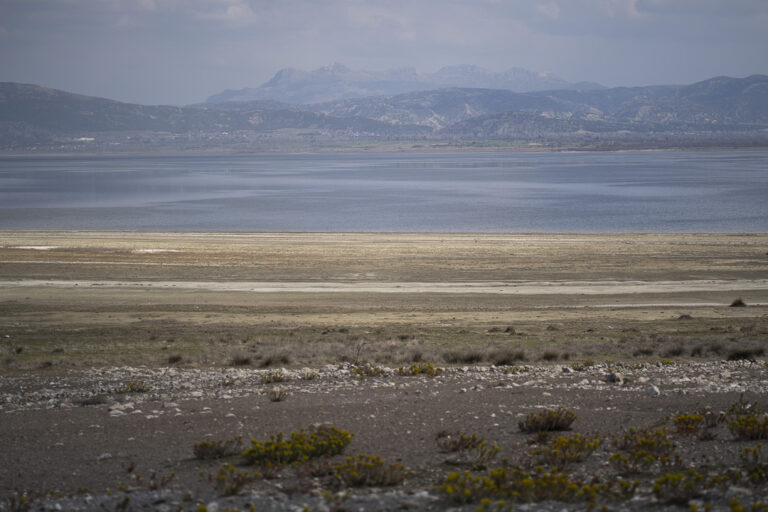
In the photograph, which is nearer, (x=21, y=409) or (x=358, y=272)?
(x=21, y=409)

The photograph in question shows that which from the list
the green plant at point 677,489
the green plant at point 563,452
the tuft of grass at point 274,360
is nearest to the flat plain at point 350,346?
the tuft of grass at point 274,360

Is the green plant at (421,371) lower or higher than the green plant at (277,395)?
lower

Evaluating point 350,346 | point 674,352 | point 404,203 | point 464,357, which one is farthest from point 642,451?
Answer: point 404,203

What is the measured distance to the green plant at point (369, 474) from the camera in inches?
289

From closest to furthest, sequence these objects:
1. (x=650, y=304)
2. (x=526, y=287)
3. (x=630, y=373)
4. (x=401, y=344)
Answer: (x=630, y=373), (x=401, y=344), (x=650, y=304), (x=526, y=287)

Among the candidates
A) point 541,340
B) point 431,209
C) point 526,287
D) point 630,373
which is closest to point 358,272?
point 526,287

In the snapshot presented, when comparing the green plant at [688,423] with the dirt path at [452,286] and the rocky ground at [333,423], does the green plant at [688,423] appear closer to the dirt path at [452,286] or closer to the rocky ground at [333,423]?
the rocky ground at [333,423]

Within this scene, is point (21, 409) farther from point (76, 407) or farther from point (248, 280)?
point (248, 280)

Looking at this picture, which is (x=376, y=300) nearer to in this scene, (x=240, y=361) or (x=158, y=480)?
(x=240, y=361)

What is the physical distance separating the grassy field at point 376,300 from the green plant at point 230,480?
23.9ft

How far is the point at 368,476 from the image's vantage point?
7352 mm

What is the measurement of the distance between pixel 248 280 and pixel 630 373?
81.2ft

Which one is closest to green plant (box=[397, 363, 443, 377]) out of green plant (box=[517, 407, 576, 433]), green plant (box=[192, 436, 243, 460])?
green plant (box=[517, 407, 576, 433])

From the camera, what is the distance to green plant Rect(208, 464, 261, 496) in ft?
23.4
